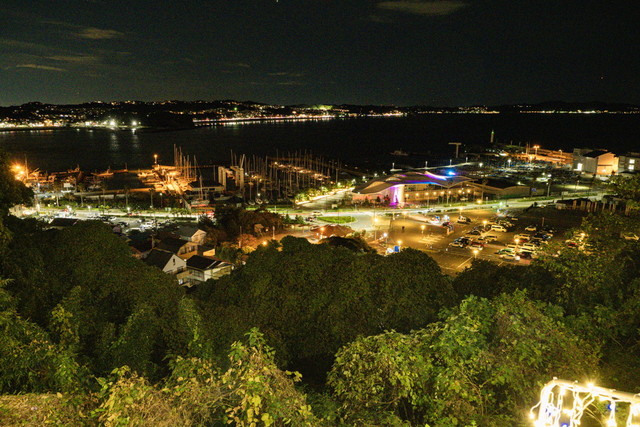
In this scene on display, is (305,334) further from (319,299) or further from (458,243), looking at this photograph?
(458,243)

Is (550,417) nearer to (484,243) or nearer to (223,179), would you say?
(484,243)

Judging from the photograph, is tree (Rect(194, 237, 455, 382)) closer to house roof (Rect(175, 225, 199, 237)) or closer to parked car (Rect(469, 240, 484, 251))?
house roof (Rect(175, 225, 199, 237))

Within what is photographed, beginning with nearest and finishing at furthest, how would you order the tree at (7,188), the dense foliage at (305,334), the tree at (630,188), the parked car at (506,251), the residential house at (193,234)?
1. the dense foliage at (305,334)
2. the tree at (630,188)
3. the tree at (7,188)
4. the parked car at (506,251)
5. the residential house at (193,234)

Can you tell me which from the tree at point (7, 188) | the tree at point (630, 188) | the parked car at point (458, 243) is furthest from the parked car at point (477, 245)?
the tree at point (7, 188)

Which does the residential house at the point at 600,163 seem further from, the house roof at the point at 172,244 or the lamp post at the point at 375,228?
the house roof at the point at 172,244

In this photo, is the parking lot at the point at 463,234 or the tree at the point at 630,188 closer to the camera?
the tree at the point at 630,188
